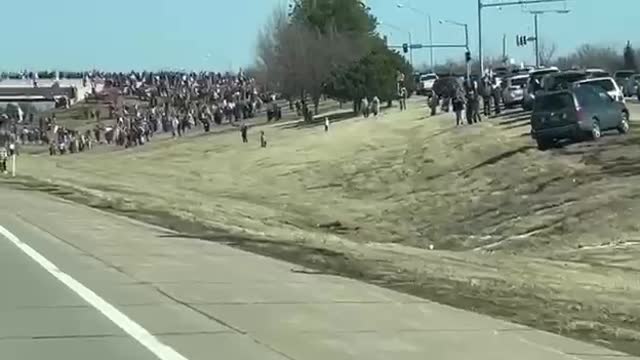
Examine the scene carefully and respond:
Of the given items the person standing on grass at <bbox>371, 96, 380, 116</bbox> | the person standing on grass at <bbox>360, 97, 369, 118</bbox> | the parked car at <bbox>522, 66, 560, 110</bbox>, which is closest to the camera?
the parked car at <bbox>522, 66, 560, 110</bbox>

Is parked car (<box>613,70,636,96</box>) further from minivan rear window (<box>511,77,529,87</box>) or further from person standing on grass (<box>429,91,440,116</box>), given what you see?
minivan rear window (<box>511,77,529,87</box>)

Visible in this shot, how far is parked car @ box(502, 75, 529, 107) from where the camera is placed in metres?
65.1

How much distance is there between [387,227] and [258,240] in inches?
440

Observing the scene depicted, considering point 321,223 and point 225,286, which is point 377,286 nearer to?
point 225,286

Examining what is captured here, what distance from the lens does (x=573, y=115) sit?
135 feet

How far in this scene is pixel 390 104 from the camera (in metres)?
101

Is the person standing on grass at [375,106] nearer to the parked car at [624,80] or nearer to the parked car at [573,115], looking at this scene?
the parked car at [624,80]

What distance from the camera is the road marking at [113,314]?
34.1 feet

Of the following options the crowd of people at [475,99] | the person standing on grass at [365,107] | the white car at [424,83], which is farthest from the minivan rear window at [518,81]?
the white car at [424,83]

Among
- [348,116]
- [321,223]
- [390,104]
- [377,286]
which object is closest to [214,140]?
[348,116]

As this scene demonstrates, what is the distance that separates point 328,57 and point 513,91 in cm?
4654

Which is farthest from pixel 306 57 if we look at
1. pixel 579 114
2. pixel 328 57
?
pixel 579 114

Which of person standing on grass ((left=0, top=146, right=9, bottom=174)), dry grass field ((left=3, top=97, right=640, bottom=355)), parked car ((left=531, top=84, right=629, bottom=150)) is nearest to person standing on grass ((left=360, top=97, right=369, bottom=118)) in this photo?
dry grass field ((left=3, top=97, right=640, bottom=355))

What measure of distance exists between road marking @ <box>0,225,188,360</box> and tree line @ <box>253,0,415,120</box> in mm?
78745
